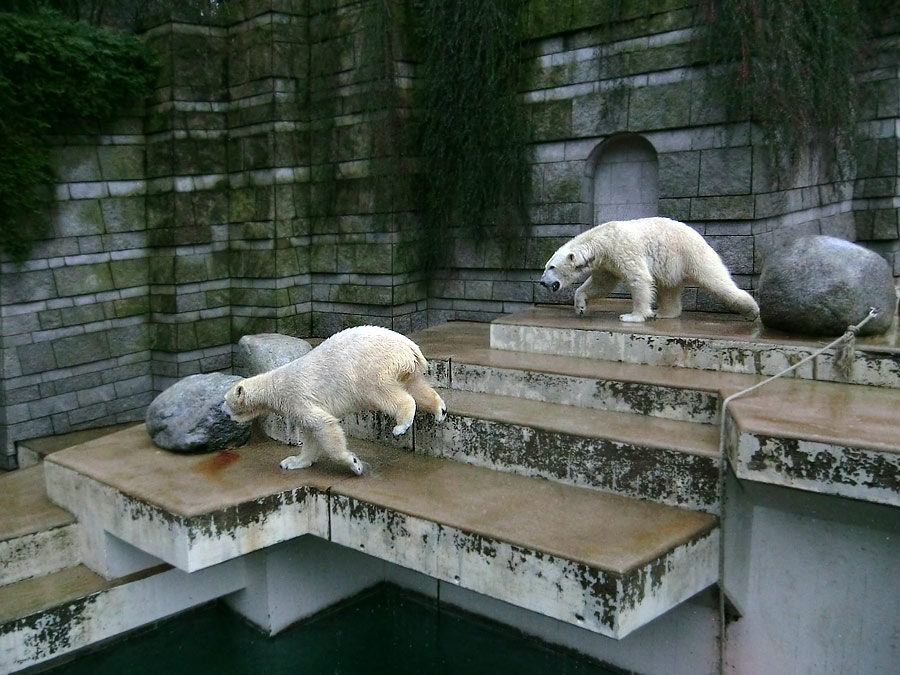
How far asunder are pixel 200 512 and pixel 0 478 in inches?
119

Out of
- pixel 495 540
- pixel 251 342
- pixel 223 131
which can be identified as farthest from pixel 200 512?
pixel 223 131

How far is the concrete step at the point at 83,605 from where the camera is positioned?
4.53 m

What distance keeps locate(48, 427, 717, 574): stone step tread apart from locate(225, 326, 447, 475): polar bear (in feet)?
1.15

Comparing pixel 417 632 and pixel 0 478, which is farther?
pixel 0 478

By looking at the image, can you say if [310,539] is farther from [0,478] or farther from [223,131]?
[223,131]

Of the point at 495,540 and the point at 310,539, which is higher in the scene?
the point at 495,540

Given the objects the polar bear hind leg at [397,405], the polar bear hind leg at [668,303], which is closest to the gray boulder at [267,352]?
the polar bear hind leg at [397,405]

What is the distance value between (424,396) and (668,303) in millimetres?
2597

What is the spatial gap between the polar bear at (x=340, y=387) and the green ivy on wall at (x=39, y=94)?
4.20 meters

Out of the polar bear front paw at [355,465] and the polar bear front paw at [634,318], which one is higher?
the polar bear front paw at [634,318]

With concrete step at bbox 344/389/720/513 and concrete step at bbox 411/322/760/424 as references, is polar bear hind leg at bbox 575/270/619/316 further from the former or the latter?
concrete step at bbox 344/389/720/513

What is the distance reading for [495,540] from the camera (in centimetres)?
382

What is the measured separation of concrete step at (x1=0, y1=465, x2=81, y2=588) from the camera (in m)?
4.85

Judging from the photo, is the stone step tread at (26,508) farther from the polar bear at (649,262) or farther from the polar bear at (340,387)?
the polar bear at (649,262)
